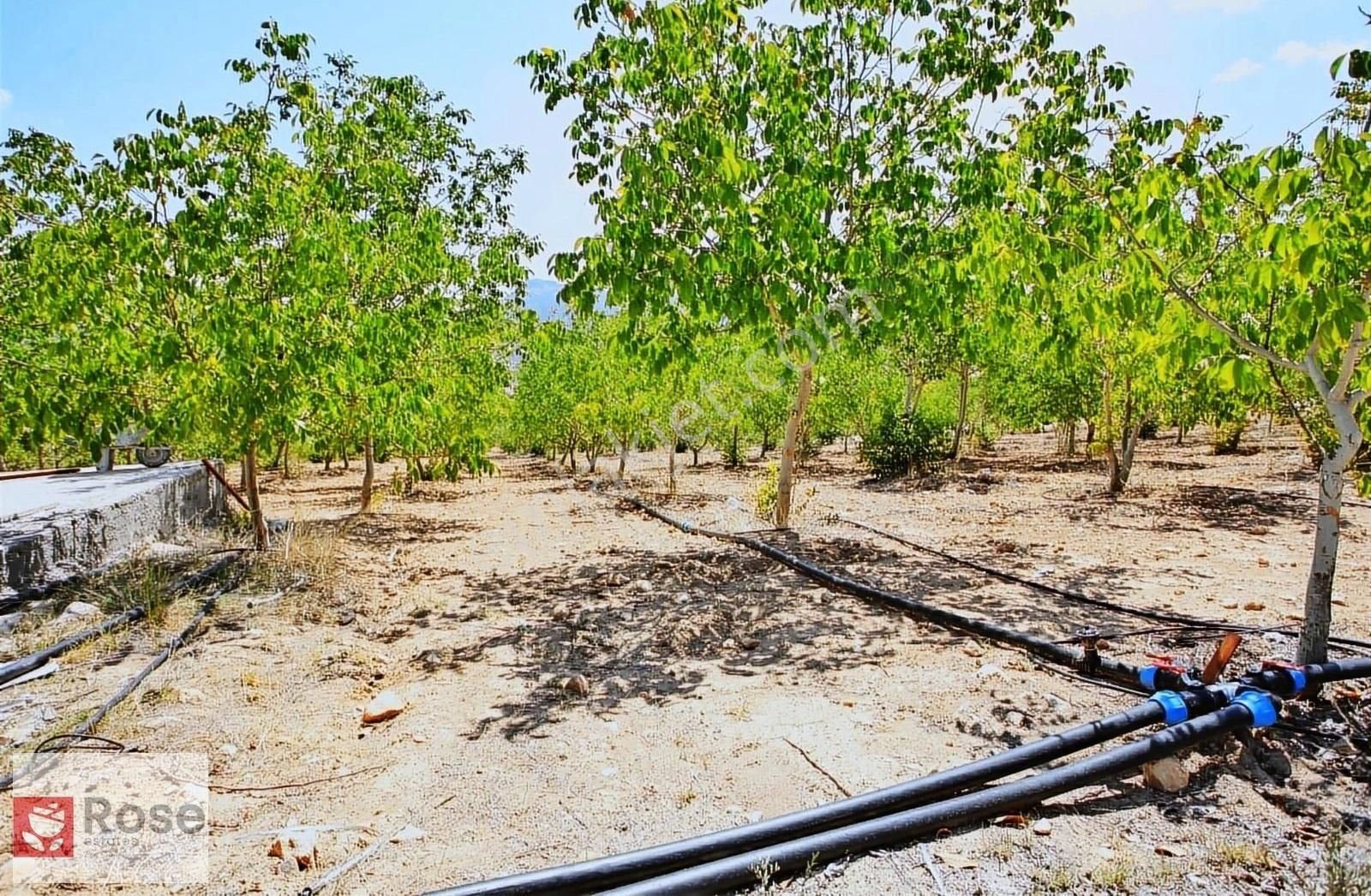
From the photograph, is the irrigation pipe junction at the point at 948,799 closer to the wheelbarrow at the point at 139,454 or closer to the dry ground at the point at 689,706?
the dry ground at the point at 689,706

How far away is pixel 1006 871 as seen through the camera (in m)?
2.39

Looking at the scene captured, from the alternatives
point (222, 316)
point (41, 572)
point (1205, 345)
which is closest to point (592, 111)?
point (222, 316)

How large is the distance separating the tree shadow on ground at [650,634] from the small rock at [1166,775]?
169cm

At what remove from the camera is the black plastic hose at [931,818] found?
7.55 ft

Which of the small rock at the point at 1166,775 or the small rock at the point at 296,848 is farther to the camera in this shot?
the small rock at the point at 1166,775

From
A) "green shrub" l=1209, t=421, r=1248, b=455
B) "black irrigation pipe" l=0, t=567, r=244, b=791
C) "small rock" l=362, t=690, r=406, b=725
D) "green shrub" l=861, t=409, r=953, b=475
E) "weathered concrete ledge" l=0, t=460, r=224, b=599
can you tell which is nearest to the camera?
"black irrigation pipe" l=0, t=567, r=244, b=791

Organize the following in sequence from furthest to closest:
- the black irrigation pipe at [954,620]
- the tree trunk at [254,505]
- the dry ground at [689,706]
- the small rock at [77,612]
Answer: the tree trunk at [254,505] < the small rock at [77,612] < the black irrigation pipe at [954,620] < the dry ground at [689,706]

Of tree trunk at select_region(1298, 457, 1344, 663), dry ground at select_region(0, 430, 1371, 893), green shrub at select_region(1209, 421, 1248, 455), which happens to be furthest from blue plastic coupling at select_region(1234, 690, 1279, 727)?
green shrub at select_region(1209, 421, 1248, 455)

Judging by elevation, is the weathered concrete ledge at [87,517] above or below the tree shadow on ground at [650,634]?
above

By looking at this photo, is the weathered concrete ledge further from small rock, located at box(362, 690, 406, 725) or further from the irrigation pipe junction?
the irrigation pipe junction

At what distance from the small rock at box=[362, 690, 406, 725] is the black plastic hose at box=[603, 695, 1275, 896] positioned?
1998mm

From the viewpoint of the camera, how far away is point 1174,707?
3133 mm

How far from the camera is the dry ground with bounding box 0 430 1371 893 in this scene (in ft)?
8.41

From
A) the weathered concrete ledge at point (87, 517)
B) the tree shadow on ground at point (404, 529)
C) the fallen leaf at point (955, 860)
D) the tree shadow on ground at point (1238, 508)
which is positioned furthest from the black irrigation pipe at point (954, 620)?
the weathered concrete ledge at point (87, 517)
